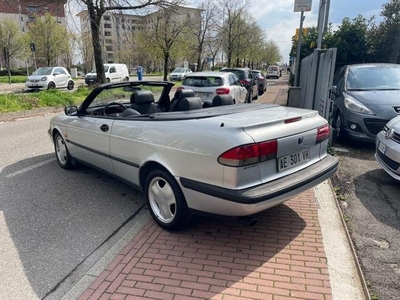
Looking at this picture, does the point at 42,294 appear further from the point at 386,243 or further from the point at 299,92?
the point at 299,92

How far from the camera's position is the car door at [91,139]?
12.8ft

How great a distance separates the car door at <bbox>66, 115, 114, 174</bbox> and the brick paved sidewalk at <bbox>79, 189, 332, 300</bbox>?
120 centimetres

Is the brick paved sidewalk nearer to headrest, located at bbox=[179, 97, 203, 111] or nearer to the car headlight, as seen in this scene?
headrest, located at bbox=[179, 97, 203, 111]

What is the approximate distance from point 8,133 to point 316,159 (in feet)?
26.1

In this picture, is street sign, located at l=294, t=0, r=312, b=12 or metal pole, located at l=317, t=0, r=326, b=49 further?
street sign, located at l=294, t=0, r=312, b=12

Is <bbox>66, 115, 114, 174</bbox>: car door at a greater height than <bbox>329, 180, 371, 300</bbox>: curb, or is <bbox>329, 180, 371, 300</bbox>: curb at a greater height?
<bbox>66, 115, 114, 174</bbox>: car door

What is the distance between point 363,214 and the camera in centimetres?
365

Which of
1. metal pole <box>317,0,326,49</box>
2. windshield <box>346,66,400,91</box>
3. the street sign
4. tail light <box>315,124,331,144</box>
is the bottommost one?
tail light <box>315,124,331,144</box>

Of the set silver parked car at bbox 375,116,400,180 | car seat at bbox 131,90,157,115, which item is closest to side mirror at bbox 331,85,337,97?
silver parked car at bbox 375,116,400,180


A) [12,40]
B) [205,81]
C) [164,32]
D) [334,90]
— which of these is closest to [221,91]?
[205,81]

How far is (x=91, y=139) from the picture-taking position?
13.7 ft

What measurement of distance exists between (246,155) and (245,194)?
0.32 meters

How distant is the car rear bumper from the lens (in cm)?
253

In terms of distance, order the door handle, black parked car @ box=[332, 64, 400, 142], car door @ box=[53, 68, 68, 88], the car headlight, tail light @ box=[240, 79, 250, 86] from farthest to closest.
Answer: car door @ box=[53, 68, 68, 88] < tail light @ box=[240, 79, 250, 86] < the car headlight < black parked car @ box=[332, 64, 400, 142] < the door handle
